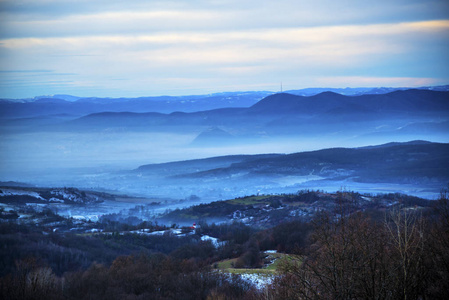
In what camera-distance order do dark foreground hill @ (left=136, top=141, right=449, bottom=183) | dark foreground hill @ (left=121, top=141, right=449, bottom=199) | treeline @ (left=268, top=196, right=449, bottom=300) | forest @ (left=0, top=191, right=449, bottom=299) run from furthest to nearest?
1. dark foreground hill @ (left=136, top=141, right=449, bottom=183)
2. dark foreground hill @ (left=121, top=141, right=449, bottom=199)
3. forest @ (left=0, top=191, right=449, bottom=299)
4. treeline @ (left=268, top=196, right=449, bottom=300)

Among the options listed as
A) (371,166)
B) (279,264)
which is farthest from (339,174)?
(279,264)

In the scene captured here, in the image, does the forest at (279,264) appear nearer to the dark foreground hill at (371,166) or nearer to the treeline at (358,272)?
the treeline at (358,272)

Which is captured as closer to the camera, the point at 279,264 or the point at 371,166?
the point at 279,264

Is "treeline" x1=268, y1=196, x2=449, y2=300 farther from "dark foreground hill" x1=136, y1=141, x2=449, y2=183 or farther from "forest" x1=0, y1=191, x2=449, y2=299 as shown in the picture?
"dark foreground hill" x1=136, y1=141, x2=449, y2=183

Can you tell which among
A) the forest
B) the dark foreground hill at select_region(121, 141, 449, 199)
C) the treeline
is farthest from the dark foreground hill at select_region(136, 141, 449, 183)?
the treeline

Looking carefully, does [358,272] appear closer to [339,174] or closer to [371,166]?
[339,174]

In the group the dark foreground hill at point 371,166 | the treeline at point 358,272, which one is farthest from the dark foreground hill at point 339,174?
the treeline at point 358,272

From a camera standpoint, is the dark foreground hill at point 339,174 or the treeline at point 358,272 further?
the dark foreground hill at point 339,174

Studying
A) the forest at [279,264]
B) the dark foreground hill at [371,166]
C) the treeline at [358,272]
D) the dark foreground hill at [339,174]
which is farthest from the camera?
the dark foreground hill at [371,166]
